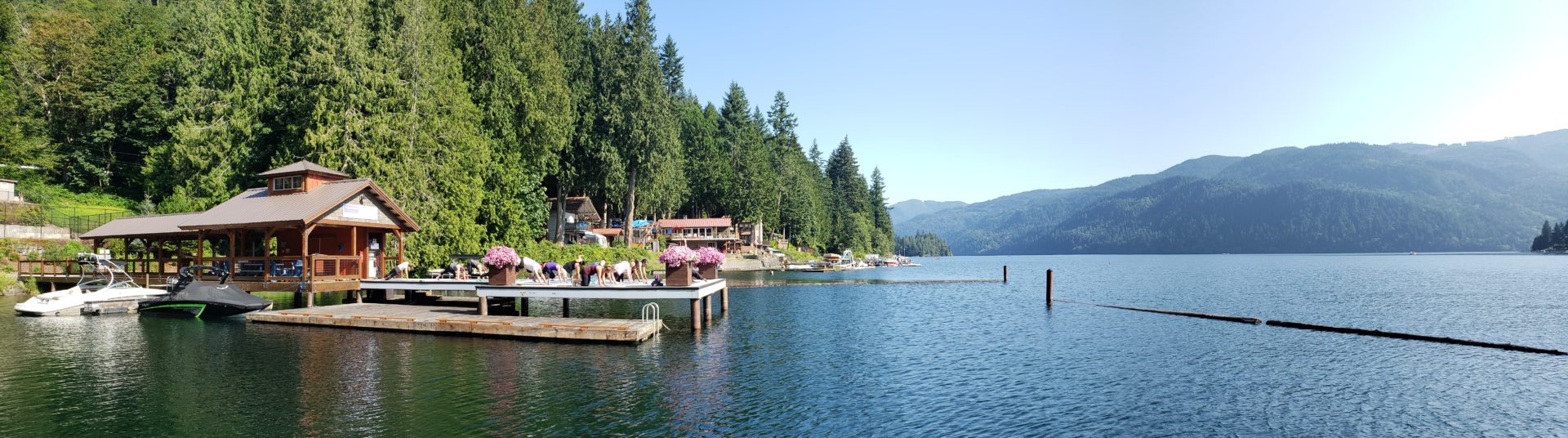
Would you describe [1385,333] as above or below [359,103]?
A: below

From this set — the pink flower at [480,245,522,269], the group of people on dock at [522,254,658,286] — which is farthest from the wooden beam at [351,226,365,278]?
the pink flower at [480,245,522,269]

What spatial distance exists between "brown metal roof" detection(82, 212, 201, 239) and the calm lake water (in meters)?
5.93

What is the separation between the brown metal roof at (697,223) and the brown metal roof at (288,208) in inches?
2525

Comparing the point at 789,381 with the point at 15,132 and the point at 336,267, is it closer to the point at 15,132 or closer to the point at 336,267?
the point at 336,267

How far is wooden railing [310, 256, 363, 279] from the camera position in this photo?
33.1m

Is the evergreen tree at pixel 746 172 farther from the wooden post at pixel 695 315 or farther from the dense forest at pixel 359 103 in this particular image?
the wooden post at pixel 695 315

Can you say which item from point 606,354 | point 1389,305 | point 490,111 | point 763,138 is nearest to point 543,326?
point 606,354

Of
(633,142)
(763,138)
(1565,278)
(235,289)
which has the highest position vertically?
(763,138)

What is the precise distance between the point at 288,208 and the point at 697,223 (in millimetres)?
70072

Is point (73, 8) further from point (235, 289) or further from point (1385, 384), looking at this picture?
point (1385, 384)

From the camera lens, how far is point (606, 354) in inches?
873

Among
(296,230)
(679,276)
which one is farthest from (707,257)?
(296,230)

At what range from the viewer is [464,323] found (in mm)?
26078

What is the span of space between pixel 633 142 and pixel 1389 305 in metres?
56.0
